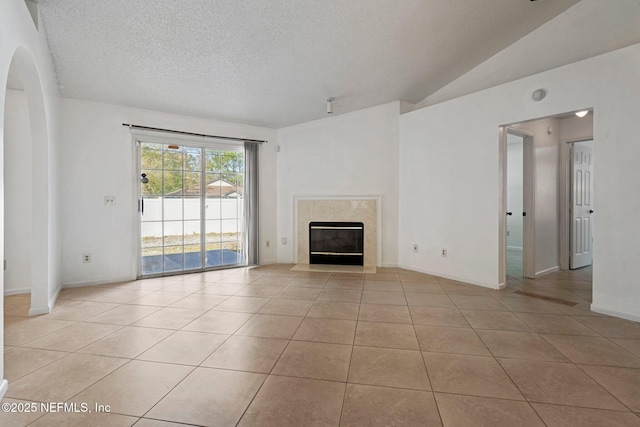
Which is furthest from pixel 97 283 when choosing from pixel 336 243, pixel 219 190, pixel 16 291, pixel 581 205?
pixel 581 205

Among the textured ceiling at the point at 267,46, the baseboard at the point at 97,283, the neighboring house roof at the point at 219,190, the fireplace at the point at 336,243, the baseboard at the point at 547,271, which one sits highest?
the textured ceiling at the point at 267,46

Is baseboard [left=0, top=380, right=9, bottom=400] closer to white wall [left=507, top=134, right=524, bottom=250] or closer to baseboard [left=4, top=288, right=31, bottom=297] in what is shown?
baseboard [left=4, top=288, right=31, bottom=297]

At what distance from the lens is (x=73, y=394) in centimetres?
164

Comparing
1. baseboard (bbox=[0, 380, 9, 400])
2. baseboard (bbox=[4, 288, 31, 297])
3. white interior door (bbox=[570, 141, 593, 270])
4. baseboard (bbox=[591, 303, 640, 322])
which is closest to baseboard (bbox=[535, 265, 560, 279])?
white interior door (bbox=[570, 141, 593, 270])

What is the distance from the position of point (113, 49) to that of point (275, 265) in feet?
12.4

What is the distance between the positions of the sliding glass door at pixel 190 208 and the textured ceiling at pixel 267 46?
2.58 ft

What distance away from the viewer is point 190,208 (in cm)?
473

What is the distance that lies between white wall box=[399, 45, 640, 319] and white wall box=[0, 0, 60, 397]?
173 inches

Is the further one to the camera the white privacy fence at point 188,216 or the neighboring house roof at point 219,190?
the neighboring house roof at point 219,190

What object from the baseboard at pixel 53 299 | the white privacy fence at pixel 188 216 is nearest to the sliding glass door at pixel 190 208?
the white privacy fence at pixel 188 216

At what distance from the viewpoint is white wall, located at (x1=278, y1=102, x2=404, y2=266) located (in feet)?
16.2

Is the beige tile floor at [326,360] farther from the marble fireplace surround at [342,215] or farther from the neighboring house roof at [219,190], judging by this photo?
the neighboring house roof at [219,190]

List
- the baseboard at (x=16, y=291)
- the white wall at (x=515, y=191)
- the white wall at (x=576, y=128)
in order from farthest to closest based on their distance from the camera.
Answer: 1. the white wall at (x=515, y=191)
2. the white wall at (x=576, y=128)
3. the baseboard at (x=16, y=291)

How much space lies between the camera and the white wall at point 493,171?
2.70m
